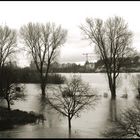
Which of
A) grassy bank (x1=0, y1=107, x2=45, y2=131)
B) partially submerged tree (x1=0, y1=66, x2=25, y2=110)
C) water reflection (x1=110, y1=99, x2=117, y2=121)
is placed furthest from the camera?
partially submerged tree (x1=0, y1=66, x2=25, y2=110)

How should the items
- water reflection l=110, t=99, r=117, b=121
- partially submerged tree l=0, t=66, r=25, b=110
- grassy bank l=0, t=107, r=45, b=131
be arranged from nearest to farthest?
grassy bank l=0, t=107, r=45, b=131
water reflection l=110, t=99, r=117, b=121
partially submerged tree l=0, t=66, r=25, b=110

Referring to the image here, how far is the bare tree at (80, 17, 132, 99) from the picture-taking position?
44.7 m

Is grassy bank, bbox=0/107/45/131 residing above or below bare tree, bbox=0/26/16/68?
below

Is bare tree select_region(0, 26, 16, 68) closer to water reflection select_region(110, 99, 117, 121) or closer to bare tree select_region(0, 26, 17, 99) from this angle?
bare tree select_region(0, 26, 17, 99)

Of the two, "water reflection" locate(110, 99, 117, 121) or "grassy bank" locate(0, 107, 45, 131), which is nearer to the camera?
"grassy bank" locate(0, 107, 45, 131)

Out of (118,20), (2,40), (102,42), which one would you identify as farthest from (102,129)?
(2,40)

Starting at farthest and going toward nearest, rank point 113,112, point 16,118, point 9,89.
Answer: point 9,89
point 113,112
point 16,118

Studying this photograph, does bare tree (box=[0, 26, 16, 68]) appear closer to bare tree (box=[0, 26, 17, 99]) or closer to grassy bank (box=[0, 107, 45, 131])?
bare tree (box=[0, 26, 17, 99])

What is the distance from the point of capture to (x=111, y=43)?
44781 mm

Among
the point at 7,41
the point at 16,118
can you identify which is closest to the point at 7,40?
the point at 7,41

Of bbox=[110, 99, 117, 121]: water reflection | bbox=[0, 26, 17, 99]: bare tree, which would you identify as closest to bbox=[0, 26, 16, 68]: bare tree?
bbox=[0, 26, 17, 99]: bare tree

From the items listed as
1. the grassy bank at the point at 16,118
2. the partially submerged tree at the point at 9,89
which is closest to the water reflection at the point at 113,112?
the grassy bank at the point at 16,118

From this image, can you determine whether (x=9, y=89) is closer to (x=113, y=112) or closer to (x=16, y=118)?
(x=16, y=118)

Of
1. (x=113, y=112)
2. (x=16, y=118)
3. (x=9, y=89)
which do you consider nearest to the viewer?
(x=16, y=118)
